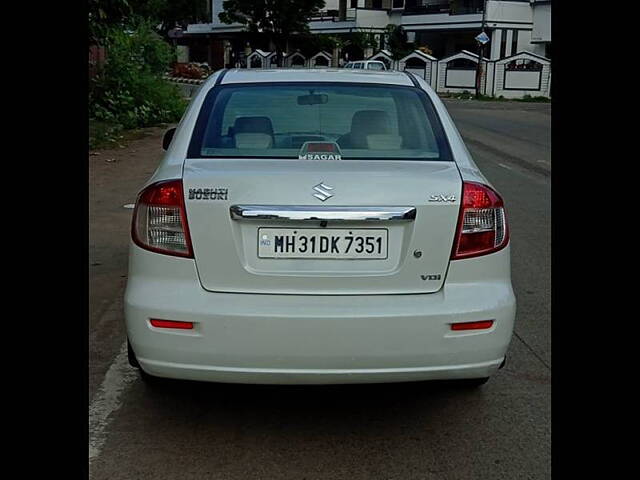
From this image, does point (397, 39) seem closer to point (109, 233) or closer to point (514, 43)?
point (514, 43)

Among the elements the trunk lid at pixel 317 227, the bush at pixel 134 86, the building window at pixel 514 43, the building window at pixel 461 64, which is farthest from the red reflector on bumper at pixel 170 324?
the building window at pixel 514 43

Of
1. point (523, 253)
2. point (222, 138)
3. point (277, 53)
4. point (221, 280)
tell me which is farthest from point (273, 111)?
point (277, 53)

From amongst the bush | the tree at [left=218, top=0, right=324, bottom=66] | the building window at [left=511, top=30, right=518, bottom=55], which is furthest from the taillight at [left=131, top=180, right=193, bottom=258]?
the tree at [left=218, top=0, right=324, bottom=66]

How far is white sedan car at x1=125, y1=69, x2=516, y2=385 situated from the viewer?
10.9 feet

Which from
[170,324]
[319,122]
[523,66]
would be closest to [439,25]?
[523,66]

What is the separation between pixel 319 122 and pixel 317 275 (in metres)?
1.25

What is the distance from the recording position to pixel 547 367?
15.6 feet

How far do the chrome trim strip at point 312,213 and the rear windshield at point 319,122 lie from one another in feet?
1.72

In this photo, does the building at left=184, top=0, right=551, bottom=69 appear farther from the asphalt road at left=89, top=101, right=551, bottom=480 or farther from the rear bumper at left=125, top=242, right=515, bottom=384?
the rear bumper at left=125, top=242, right=515, bottom=384
